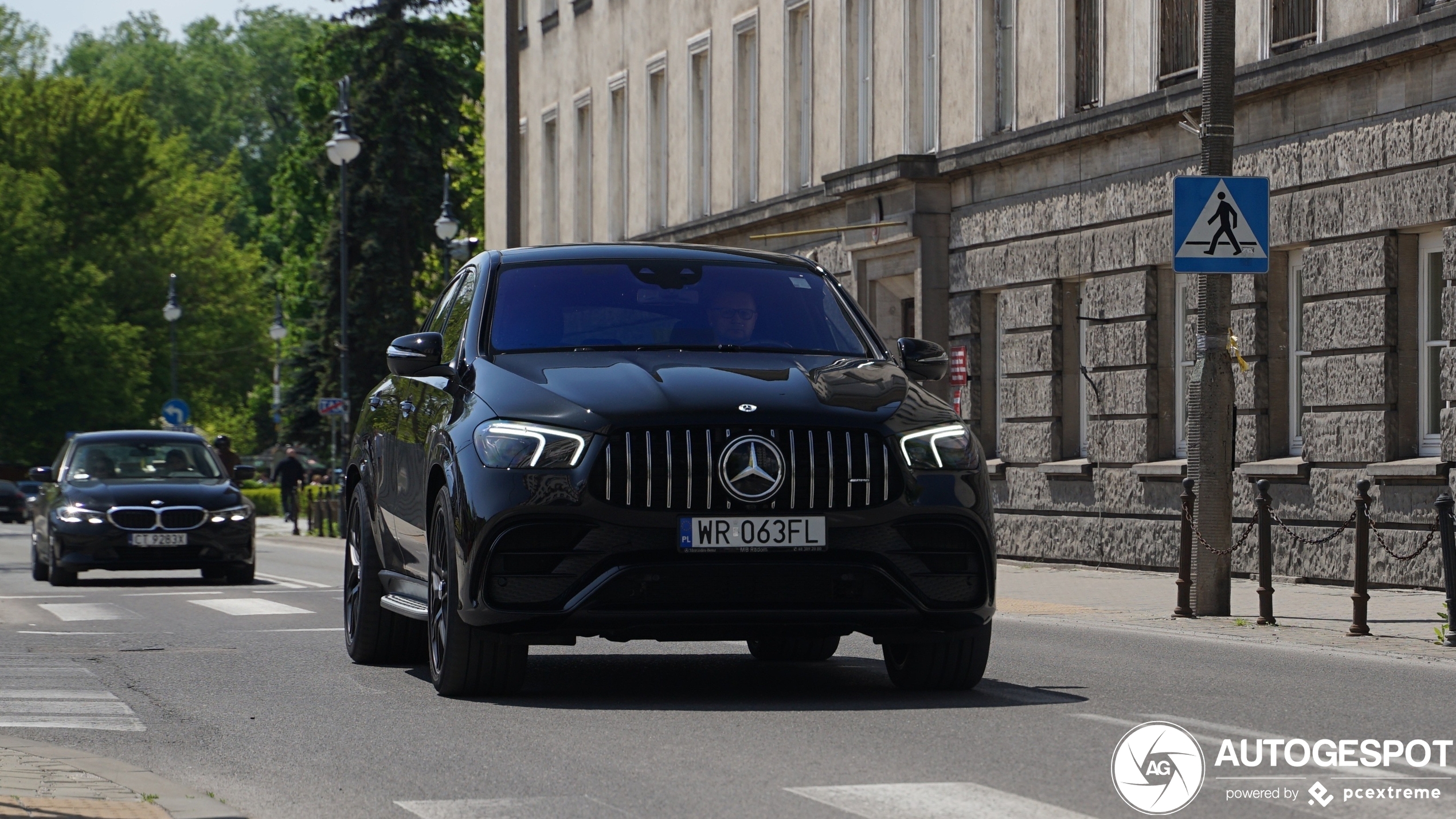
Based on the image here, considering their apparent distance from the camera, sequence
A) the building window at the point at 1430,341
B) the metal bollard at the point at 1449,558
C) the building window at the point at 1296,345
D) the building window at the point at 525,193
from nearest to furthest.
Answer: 1. the metal bollard at the point at 1449,558
2. the building window at the point at 1430,341
3. the building window at the point at 1296,345
4. the building window at the point at 525,193

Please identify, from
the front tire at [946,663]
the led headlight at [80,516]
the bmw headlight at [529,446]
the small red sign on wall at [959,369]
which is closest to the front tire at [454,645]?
the bmw headlight at [529,446]

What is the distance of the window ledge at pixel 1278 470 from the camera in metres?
21.0

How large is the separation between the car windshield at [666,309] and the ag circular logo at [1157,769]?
263 cm

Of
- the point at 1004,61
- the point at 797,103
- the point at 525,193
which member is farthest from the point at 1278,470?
the point at 525,193

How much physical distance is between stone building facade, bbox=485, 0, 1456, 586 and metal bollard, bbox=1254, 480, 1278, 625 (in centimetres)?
374

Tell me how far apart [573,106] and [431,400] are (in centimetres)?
3397

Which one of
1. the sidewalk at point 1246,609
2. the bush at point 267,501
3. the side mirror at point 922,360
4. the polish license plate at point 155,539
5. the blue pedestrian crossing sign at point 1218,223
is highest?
the blue pedestrian crossing sign at point 1218,223

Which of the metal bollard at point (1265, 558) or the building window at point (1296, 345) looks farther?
the building window at point (1296, 345)

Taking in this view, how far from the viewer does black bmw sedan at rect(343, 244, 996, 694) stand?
9.16 m

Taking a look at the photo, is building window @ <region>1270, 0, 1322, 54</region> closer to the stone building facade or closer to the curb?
the stone building facade

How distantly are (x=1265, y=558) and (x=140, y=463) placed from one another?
40.5 ft

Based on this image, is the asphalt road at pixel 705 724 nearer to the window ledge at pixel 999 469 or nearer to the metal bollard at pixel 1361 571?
the metal bollard at pixel 1361 571

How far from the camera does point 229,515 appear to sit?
2286 centimetres

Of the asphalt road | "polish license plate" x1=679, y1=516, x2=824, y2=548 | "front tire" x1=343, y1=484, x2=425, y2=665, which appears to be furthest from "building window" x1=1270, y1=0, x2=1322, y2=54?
"polish license plate" x1=679, y1=516, x2=824, y2=548
